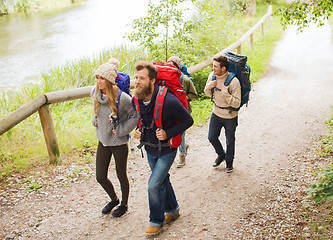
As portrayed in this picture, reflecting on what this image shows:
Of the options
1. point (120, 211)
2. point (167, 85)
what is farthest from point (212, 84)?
point (120, 211)

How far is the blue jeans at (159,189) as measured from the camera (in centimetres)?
328

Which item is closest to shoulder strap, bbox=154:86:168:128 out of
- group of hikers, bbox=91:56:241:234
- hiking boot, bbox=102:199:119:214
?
group of hikers, bbox=91:56:241:234

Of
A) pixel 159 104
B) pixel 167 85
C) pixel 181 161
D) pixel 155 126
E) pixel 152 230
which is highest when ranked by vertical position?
pixel 167 85

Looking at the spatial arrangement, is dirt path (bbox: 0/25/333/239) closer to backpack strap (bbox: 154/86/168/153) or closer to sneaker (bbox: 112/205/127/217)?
sneaker (bbox: 112/205/127/217)

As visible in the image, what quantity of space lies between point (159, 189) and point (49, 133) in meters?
2.51

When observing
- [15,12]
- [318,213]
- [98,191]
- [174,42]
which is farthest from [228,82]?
[15,12]

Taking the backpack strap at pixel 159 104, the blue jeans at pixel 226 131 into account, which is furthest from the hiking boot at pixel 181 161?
the backpack strap at pixel 159 104

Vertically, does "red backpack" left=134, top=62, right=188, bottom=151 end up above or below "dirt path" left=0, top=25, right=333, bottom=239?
above

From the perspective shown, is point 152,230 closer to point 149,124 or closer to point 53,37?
point 149,124

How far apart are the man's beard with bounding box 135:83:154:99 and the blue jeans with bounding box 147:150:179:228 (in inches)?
26.2

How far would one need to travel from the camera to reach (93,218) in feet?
13.1

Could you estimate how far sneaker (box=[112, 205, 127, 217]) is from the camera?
12.9 feet

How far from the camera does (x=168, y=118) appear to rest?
321 cm

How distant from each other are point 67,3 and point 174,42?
2347 cm
